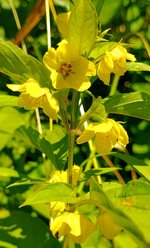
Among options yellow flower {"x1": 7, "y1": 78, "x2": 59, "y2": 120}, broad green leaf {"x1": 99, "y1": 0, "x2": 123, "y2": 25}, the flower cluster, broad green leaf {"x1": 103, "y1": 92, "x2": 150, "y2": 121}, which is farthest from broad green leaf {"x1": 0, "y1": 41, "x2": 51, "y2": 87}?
broad green leaf {"x1": 99, "y1": 0, "x2": 123, "y2": 25}

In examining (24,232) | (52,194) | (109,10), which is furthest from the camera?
(109,10)

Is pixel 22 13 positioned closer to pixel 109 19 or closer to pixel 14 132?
pixel 109 19

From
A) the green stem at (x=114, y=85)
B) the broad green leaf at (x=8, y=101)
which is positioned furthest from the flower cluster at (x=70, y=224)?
the green stem at (x=114, y=85)

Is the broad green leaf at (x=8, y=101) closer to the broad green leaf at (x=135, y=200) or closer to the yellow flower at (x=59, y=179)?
the yellow flower at (x=59, y=179)

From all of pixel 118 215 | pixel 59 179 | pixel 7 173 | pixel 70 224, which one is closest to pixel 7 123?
pixel 7 173

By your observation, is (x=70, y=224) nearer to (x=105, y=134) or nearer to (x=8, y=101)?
(x=105, y=134)

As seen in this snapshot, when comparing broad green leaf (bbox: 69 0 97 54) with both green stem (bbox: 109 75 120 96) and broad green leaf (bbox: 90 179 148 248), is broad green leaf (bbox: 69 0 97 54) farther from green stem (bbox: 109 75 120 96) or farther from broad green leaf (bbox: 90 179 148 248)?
green stem (bbox: 109 75 120 96)
